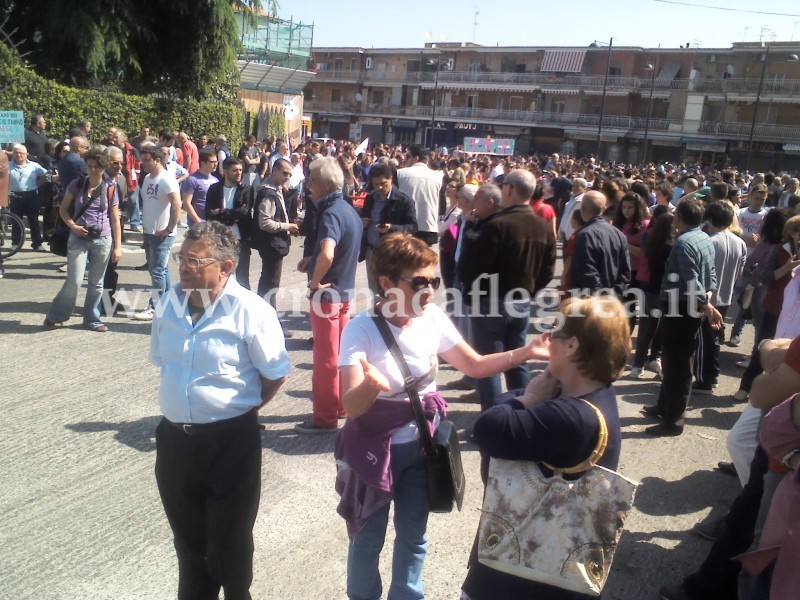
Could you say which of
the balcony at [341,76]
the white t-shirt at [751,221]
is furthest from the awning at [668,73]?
the white t-shirt at [751,221]

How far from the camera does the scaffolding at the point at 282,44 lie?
31.3 metres

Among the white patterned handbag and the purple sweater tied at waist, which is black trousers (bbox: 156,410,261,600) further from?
the white patterned handbag

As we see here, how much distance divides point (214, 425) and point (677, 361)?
371 centimetres

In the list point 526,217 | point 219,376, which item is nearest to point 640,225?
point 526,217

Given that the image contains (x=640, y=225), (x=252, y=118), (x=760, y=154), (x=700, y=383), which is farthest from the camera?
(x=760, y=154)

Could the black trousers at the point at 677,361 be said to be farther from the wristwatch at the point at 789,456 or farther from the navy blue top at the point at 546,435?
the navy blue top at the point at 546,435

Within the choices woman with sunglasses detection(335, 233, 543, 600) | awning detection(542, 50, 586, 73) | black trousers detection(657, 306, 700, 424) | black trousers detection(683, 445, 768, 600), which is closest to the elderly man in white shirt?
woman with sunglasses detection(335, 233, 543, 600)

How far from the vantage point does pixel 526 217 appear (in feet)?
15.8

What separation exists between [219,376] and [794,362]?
7.05ft

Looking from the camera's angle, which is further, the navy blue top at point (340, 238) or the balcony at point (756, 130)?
the balcony at point (756, 130)

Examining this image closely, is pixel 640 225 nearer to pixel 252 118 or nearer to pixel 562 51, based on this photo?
pixel 252 118

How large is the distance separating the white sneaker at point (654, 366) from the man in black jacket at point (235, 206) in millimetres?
4149

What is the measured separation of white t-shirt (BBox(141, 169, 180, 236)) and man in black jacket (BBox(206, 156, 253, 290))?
1.41 ft

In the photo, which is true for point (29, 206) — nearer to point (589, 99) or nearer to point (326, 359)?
point (326, 359)
